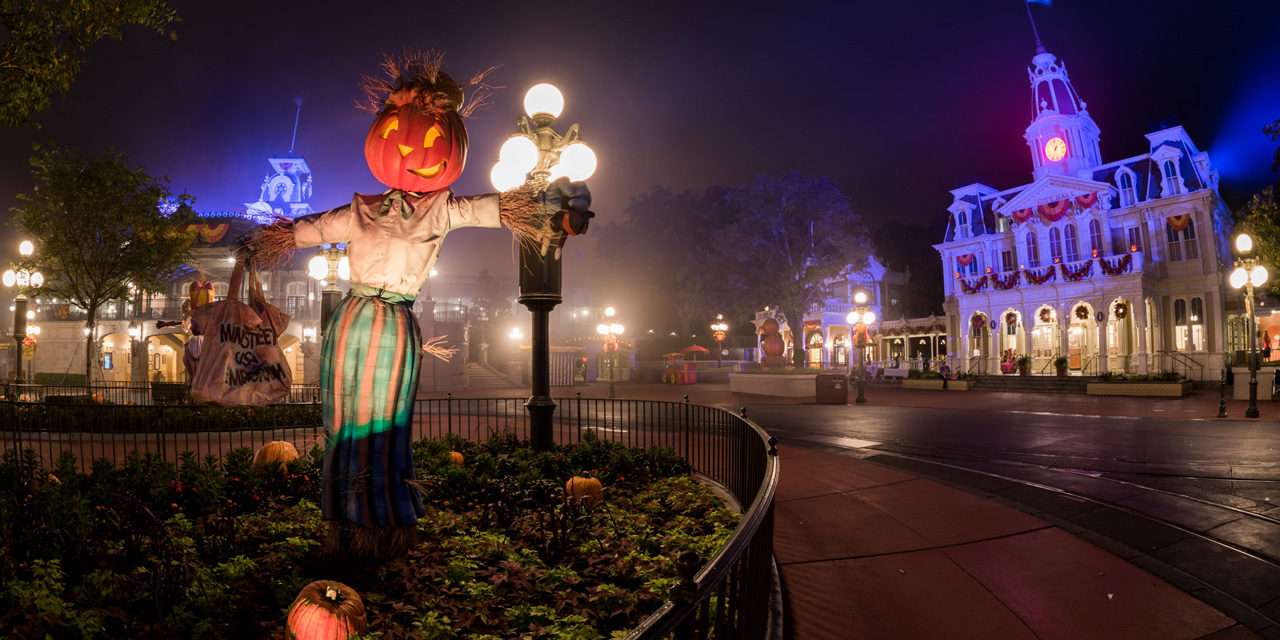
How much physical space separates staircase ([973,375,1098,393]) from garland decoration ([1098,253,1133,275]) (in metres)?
6.08

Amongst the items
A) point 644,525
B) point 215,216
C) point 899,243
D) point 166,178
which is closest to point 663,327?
point 899,243

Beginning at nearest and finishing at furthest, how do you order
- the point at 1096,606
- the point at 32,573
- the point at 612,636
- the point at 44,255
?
the point at 612,636 → the point at 32,573 → the point at 1096,606 → the point at 44,255

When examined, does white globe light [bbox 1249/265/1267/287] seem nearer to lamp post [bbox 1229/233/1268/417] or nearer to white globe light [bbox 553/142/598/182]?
lamp post [bbox 1229/233/1268/417]

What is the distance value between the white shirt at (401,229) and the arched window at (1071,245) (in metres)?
39.8

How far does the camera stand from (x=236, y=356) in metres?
4.43

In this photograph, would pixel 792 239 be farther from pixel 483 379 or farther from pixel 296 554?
pixel 296 554

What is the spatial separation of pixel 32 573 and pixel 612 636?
11.9 feet

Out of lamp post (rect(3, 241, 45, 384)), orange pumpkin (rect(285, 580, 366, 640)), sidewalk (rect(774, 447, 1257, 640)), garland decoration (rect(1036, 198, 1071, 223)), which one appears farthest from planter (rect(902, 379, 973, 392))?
lamp post (rect(3, 241, 45, 384))

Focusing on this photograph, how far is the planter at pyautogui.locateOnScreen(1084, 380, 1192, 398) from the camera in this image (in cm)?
2391

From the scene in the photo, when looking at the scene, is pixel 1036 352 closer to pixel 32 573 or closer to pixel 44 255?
pixel 32 573

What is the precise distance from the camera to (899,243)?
5981cm

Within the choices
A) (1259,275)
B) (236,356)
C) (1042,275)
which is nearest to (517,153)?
(236,356)

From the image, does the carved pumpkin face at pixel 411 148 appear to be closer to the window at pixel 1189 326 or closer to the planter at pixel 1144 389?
the planter at pixel 1144 389

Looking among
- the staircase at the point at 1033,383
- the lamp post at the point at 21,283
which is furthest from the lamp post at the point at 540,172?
the staircase at the point at 1033,383
